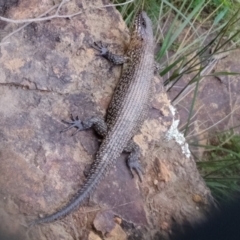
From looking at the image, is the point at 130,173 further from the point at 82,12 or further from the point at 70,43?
the point at 82,12

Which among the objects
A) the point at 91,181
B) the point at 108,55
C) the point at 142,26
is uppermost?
the point at 142,26

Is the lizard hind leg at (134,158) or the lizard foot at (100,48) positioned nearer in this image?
the lizard hind leg at (134,158)

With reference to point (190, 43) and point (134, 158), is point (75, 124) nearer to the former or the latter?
point (134, 158)

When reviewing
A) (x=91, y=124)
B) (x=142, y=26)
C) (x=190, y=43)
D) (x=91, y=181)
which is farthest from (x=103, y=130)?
(x=190, y=43)

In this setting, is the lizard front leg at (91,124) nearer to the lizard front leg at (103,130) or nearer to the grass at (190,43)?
the lizard front leg at (103,130)

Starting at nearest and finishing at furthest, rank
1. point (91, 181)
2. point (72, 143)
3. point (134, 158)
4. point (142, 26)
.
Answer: point (91, 181) < point (72, 143) < point (134, 158) < point (142, 26)

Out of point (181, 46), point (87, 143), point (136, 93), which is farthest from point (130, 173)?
point (181, 46)

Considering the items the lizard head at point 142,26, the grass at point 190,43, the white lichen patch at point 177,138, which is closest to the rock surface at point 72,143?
the white lichen patch at point 177,138

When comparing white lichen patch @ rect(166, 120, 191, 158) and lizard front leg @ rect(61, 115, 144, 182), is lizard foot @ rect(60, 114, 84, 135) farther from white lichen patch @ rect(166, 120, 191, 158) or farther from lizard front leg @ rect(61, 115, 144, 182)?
white lichen patch @ rect(166, 120, 191, 158)
